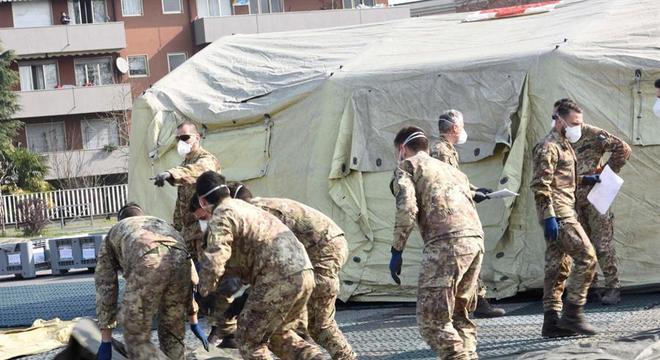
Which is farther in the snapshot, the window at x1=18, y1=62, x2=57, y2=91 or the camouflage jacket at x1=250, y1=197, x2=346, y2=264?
the window at x1=18, y1=62, x2=57, y2=91

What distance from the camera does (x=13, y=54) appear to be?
40250 millimetres

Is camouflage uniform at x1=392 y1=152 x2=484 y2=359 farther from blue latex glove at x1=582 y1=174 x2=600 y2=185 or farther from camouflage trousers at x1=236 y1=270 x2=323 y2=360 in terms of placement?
blue latex glove at x1=582 y1=174 x2=600 y2=185

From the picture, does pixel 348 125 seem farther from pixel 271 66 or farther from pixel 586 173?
pixel 586 173

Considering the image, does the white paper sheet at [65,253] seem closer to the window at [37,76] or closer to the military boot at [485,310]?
the military boot at [485,310]

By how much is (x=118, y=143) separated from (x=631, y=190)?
3529cm

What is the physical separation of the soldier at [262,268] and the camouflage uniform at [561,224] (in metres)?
2.54

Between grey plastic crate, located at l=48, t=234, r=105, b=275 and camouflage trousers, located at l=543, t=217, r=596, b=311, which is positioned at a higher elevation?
camouflage trousers, located at l=543, t=217, r=596, b=311

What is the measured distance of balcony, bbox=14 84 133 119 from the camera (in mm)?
42812

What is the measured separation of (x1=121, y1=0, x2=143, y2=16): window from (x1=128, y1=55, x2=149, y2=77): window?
5.92 feet

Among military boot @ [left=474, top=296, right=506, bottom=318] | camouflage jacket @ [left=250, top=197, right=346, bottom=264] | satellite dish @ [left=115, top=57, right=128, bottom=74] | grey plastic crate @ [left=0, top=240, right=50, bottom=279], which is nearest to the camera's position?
camouflage jacket @ [left=250, top=197, right=346, bottom=264]

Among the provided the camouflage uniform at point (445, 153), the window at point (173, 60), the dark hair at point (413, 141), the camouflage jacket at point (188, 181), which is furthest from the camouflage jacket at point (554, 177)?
the window at point (173, 60)

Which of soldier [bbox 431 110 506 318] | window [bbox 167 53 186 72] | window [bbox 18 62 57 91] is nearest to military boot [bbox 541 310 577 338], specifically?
soldier [bbox 431 110 506 318]

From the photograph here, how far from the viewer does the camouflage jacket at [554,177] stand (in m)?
8.73

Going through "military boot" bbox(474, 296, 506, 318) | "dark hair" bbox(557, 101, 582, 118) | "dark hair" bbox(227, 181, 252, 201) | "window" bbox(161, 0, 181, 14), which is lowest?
"military boot" bbox(474, 296, 506, 318)
